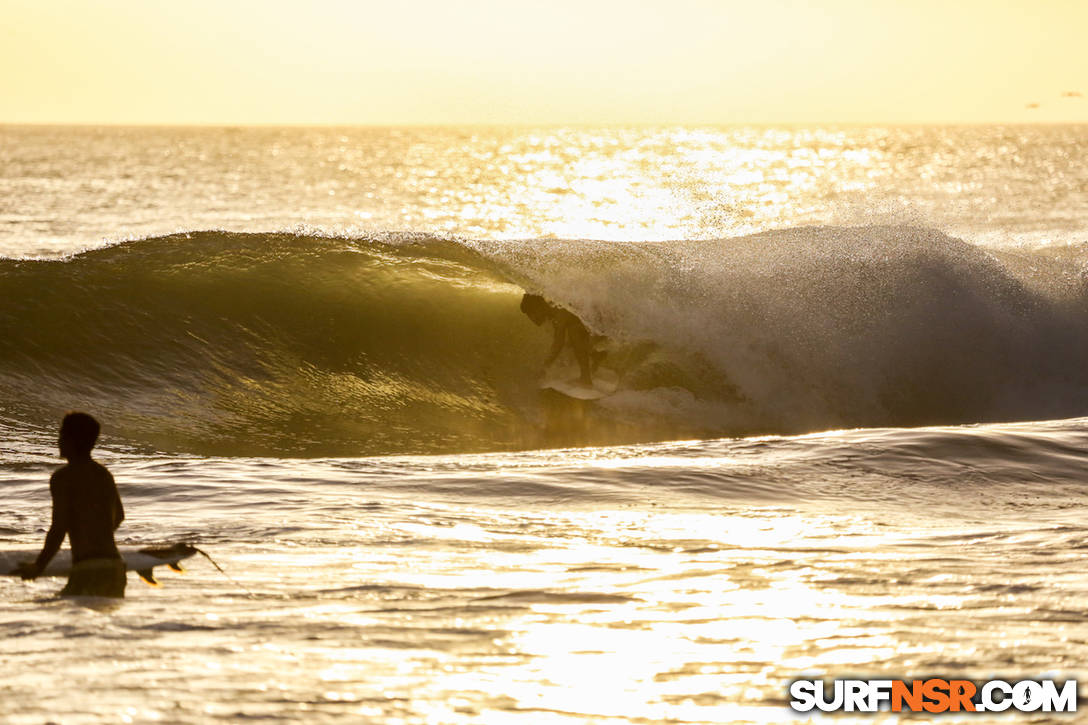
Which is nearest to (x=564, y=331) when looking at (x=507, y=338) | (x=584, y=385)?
(x=507, y=338)

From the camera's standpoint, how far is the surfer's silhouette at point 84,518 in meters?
6.09

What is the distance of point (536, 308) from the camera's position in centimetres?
1473

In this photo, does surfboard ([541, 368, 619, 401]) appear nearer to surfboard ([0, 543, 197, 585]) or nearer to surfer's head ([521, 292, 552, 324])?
surfer's head ([521, 292, 552, 324])

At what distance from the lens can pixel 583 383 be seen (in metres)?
13.5

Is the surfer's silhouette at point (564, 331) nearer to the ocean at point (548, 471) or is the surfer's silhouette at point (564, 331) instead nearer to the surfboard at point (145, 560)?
the ocean at point (548, 471)

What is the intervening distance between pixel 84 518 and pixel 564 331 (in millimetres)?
8580

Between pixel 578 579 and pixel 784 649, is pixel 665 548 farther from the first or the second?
pixel 784 649

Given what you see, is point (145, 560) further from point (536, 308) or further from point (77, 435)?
point (536, 308)

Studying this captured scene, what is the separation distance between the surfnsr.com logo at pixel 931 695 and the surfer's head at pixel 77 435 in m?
3.26

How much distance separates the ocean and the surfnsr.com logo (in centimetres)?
9

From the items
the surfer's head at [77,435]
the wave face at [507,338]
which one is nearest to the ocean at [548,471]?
the wave face at [507,338]

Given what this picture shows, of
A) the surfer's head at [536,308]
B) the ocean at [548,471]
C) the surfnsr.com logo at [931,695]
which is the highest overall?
the surfer's head at [536,308]

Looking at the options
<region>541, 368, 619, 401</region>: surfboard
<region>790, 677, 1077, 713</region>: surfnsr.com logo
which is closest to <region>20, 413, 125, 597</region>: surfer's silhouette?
<region>790, 677, 1077, 713</region>: surfnsr.com logo

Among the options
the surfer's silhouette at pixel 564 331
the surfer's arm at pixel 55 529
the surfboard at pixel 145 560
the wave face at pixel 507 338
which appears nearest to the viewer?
the surfer's arm at pixel 55 529
